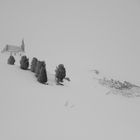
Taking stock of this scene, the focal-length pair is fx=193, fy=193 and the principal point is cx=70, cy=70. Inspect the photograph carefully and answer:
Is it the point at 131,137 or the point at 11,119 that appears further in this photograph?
the point at 131,137

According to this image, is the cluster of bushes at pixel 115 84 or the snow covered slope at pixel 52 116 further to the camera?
the cluster of bushes at pixel 115 84

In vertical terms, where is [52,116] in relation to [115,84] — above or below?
above

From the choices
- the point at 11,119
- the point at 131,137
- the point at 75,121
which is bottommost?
the point at 131,137

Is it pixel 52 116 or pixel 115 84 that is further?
pixel 115 84

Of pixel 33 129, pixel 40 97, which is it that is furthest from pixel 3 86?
pixel 33 129

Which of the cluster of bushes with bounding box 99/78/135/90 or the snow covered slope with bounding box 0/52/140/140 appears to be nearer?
the snow covered slope with bounding box 0/52/140/140

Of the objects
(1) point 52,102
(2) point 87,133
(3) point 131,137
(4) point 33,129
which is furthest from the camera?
(1) point 52,102

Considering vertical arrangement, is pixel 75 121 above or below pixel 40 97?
below

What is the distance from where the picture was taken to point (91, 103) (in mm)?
46031

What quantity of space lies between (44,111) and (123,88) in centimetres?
5746

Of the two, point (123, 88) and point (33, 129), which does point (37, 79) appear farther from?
point (123, 88)

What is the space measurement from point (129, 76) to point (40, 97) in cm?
8582

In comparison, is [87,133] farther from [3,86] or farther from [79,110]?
[3,86]

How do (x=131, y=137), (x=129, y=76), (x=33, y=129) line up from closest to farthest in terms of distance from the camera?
(x=33, y=129)
(x=131, y=137)
(x=129, y=76)
